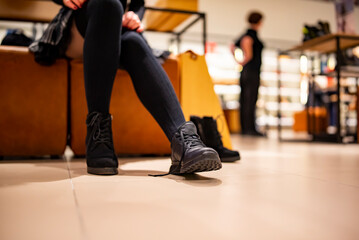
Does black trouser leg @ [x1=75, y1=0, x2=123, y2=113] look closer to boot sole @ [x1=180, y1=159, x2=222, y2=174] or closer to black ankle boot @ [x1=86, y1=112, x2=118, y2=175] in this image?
black ankle boot @ [x1=86, y1=112, x2=118, y2=175]

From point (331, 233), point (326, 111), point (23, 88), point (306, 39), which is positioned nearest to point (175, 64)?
point (23, 88)

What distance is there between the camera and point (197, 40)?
7.82 meters

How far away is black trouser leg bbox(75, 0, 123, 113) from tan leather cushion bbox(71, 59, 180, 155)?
1.64ft

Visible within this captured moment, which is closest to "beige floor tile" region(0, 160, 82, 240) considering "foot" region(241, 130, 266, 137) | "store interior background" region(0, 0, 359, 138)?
"foot" region(241, 130, 266, 137)

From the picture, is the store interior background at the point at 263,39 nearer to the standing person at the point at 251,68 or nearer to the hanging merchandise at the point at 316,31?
the standing person at the point at 251,68

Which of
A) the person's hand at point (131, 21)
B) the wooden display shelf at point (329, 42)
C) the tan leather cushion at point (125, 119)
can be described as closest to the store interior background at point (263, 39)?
the wooden display shelf at point (329, 42)

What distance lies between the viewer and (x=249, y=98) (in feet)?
14.0

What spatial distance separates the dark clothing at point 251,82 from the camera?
4164 millimetres

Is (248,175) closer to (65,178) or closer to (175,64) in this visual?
(65,178)

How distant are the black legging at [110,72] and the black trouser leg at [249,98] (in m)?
3.31

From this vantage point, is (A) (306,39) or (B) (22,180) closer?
(B) (22,180)

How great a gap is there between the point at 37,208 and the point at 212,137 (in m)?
0.83

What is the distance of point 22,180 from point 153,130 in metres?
0.80

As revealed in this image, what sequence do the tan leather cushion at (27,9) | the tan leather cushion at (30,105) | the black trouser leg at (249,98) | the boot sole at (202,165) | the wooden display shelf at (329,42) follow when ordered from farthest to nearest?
the black trouser leg at (249,98)
the wooden display shelf at (329,42)
the tan leather cushion at (27,9)
the tan leather cushion at (30,105)
the boot sole at (202,165)
